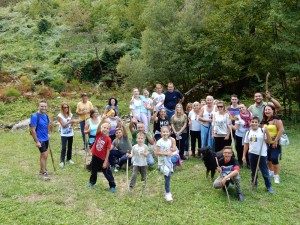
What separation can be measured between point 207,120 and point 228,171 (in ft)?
6.38

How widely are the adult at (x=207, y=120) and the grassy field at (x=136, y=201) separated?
74 cm

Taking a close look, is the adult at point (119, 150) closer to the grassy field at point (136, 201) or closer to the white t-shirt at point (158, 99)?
the grassy field at point (136, 201)

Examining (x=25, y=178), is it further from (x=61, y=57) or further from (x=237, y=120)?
(x=61, y=57)

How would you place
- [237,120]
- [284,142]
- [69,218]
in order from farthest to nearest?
1. [237,120]
2. [284,142]
3. [69,218]

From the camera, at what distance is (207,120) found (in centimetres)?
776

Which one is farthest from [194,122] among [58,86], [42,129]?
[58,86]

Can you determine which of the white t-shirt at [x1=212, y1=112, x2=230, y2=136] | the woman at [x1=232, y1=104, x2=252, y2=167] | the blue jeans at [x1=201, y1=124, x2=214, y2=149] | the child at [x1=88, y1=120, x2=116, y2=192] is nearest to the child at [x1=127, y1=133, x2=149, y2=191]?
the child at [x1=88, y1=120, x2=116, y2=192]

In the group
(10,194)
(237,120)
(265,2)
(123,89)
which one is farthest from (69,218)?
(123,89)

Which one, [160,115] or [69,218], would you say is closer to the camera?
[69,218]

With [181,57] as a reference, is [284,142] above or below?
below

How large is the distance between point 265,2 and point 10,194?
1318 cm

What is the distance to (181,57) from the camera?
54.8 ft

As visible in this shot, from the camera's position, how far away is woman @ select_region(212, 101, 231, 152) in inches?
283


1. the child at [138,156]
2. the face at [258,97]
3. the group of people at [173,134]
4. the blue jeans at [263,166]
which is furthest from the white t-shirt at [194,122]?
the child at [138,156]
